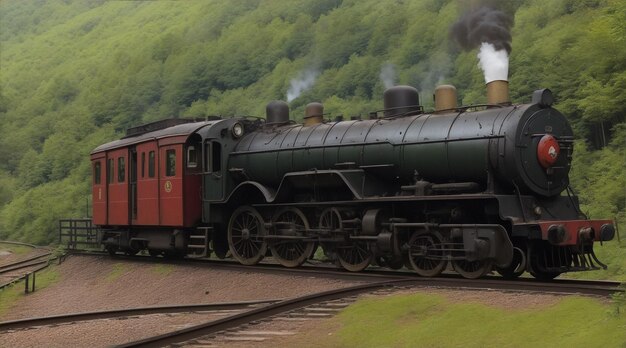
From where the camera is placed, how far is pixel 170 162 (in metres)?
17.2

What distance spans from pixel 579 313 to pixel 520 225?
295 cm

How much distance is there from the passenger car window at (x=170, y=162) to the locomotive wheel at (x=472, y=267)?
26.2 ft

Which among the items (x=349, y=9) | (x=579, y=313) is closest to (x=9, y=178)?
(x=349, y=9)

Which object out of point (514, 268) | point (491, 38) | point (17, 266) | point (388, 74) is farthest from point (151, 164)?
point (388, 74)

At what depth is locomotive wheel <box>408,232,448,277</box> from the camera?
11859 mm

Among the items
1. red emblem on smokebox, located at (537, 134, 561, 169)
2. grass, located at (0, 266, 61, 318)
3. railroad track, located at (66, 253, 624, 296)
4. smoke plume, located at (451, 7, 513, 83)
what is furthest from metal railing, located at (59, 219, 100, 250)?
red emblem on smokebox, located at (537, 134, 561, 169)

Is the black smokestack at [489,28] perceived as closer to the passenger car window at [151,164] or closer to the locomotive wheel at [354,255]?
the locomotive wheel at [354,255]

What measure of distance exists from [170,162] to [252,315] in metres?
8.31

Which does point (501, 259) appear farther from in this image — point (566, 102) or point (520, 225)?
point (566, 102)

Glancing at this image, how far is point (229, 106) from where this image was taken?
1988 inches

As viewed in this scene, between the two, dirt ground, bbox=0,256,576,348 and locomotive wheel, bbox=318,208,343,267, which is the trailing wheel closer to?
dirt ground, bbox=0,256,576,348

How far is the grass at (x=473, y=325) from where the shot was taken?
7.31 m

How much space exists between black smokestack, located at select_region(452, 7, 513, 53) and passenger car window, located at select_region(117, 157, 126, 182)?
1023 centimetres

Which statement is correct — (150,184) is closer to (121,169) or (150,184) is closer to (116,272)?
(121,169)
